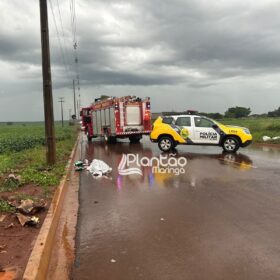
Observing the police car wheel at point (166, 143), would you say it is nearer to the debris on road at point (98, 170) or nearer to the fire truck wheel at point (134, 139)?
the debris on road at point (98, 170)

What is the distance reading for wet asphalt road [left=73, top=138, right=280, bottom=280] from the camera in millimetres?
4400

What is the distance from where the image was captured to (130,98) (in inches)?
936

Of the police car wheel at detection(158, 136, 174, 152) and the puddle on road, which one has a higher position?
the police car wheel at detection(158, 136, 174, 152)

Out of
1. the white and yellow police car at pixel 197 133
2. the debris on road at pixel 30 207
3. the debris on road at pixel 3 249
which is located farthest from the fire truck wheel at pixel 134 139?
the debris on road at pixel 3 249

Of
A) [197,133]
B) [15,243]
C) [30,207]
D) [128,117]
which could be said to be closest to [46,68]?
[30,207]

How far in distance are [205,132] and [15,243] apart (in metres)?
12.9

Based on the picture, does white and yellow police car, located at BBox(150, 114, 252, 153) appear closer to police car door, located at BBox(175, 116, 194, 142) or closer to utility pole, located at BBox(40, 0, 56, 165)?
police car door, located at BBox(175, 116, 194, 142)

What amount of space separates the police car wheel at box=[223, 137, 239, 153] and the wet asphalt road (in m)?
6.46

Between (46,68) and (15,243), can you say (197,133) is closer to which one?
(46,68)

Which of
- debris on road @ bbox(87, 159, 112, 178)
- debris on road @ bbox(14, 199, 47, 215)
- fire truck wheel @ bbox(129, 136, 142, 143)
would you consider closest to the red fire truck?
fire truck wheel @ bbox(129, 136, 142, 143)

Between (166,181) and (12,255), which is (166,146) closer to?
(166,181)

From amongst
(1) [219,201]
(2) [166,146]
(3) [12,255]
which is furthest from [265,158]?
(3) [12,255]

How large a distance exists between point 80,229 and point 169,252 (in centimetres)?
182

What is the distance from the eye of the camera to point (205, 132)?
16844 millimetres
